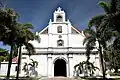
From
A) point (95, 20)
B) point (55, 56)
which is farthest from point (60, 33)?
point (95, 20)

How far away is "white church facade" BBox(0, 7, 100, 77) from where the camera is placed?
123 ft

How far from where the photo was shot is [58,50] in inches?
1535

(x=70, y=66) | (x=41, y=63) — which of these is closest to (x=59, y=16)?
(x=41, y=63)

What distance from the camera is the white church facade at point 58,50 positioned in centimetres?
3756

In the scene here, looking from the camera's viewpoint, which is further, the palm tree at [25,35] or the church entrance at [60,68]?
the church entrance at [60,68]

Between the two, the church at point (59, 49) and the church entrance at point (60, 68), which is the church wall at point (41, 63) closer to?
the church at point (59, 49)

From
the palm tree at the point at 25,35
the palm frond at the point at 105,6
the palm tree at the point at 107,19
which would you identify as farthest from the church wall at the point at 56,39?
the palm frond at the point at 105,6

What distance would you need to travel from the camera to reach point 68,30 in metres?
41.5

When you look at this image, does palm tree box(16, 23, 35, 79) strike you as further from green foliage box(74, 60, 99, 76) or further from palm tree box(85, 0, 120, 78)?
green foliage box(74, 60, 99, 76)

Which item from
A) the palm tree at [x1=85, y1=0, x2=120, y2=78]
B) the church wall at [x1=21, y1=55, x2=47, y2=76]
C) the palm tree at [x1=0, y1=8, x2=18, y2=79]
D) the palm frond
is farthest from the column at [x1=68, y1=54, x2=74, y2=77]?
the palm frond

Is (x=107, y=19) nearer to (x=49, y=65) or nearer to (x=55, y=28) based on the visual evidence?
(x=49, y=65)

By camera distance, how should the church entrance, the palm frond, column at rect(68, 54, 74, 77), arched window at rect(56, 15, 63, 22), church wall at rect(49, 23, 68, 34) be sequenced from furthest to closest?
arched window at rect(56, 15, 63, 22), the church entrance, church wall at rect(49, 23, 68, 34), column at rect(68, 54, 74, 77), the palm frond

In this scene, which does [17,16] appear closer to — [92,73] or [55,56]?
[55,56]

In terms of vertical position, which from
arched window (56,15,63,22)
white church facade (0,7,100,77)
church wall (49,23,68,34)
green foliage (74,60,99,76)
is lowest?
green foliage (74,60,99,76)
